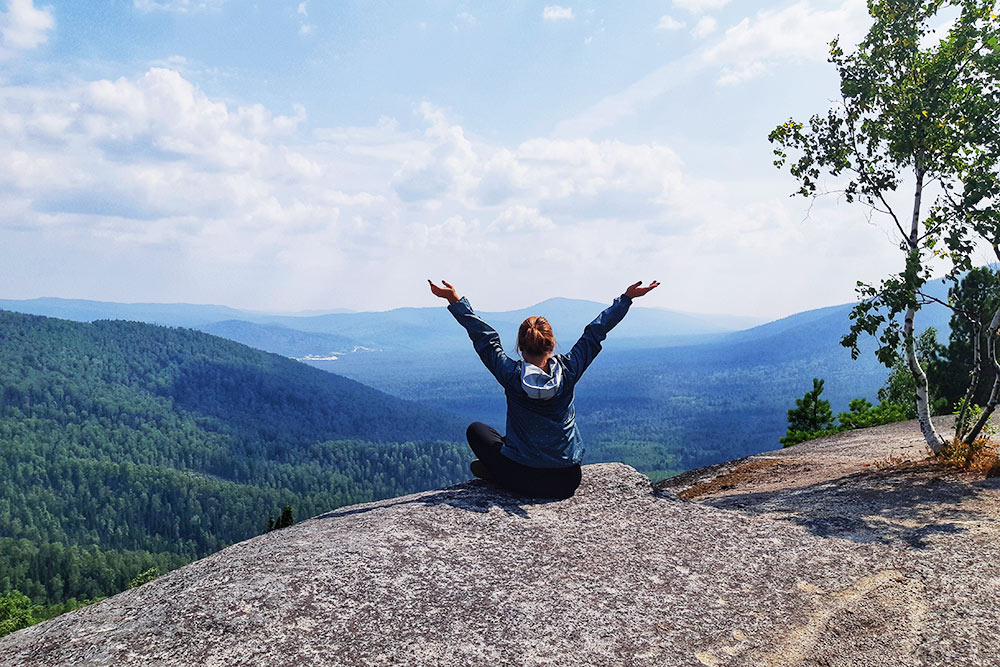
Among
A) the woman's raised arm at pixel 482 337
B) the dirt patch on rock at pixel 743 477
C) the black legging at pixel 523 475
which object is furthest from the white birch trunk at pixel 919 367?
the woman's raised arm at pixel 482 337

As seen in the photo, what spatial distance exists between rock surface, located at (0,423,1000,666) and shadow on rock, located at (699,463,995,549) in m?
0.08

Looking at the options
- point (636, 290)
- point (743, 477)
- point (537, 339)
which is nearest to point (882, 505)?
point (636, 290)

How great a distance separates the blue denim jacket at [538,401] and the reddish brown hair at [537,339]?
0.21 meters

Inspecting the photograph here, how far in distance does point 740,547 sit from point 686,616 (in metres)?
2.11

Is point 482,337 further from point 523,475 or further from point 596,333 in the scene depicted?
point 523,475

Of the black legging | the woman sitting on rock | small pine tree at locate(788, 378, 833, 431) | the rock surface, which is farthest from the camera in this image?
small pine tree at locate(788, 378, 833, 431)

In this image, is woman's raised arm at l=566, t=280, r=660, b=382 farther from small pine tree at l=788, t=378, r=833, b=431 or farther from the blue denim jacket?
small pine tree at l=788, t=378, r=833, b=431

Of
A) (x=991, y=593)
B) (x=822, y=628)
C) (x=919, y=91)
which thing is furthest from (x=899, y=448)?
(x=822, y=628)

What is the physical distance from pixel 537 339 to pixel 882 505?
22.1 ft

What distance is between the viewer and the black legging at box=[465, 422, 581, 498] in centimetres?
968

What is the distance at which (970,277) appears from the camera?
51.1ft

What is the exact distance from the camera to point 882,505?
11.1 meters

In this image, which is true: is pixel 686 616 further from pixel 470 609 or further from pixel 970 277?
pixel 970 277

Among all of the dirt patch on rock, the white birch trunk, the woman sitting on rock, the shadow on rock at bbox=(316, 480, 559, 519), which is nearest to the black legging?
the woman sitting on rock
